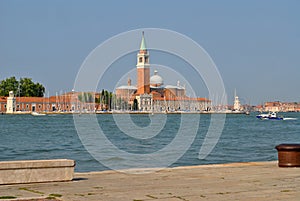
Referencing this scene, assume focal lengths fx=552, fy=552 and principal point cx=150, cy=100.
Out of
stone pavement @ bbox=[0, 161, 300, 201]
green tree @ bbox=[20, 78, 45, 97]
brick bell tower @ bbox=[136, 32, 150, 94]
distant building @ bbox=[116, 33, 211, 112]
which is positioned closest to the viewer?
stone pavement @ bbox=[0, 161, 300, 201]

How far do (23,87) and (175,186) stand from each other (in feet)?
502

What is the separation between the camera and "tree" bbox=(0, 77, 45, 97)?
518 ft

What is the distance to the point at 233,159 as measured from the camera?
90.3ft

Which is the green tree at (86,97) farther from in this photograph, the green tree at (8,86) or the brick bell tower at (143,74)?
the brick bell tower at (143,74)

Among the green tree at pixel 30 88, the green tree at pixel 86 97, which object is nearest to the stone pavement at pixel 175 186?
the green tree at pixel 86 97

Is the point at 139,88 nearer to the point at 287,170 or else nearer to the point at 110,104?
the point at 110,104

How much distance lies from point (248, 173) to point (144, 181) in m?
2.68

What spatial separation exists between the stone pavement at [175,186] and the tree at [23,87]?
14910 cm

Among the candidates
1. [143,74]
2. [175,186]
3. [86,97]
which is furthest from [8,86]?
[175,186]

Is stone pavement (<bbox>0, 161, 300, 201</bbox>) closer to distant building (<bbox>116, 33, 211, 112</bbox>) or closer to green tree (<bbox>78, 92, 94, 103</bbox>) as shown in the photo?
green tree (<bbox>78, 92, 94, 103</bbox>)

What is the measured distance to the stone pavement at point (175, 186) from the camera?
9.09 m

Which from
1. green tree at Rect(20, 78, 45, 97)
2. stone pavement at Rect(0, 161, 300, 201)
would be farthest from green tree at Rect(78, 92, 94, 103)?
stone pavement at Rect(0, 161, 300, 201)

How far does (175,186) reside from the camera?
10.4 m

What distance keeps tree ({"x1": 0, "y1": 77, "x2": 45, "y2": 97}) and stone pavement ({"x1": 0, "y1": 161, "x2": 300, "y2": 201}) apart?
149 m
